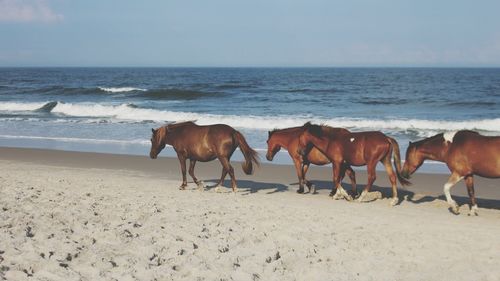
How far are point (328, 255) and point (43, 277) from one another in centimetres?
309

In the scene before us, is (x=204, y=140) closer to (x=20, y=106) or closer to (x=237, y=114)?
(x=237, y=114)

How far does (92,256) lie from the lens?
19.5ft

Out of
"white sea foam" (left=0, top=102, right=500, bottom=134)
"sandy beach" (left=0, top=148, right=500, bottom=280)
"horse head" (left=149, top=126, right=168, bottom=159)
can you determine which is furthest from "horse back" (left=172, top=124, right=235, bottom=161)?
"white sea foam" (left=0, top=102, right=500, bottom=134)

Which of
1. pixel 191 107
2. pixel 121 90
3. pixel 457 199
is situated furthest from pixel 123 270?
pixel 121 90

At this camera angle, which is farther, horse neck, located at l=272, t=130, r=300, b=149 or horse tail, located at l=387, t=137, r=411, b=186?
horse neck, located at l=272, t=130, r=300, b=149

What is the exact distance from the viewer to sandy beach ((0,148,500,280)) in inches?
234

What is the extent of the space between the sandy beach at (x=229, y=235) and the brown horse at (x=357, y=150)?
0.45 meters

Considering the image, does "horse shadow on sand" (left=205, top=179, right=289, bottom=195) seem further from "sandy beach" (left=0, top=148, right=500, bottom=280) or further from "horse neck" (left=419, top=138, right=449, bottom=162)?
"horse neck" (left=419, top=138, right=449, bottom=162)

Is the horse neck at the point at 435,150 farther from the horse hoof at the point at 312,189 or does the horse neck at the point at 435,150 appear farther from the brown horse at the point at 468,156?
the horse hoof at the point at 312,189

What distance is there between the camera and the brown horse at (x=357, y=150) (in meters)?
10.3

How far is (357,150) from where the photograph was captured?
34.3ft

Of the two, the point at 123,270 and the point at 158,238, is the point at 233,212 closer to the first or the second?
the point at 158,238

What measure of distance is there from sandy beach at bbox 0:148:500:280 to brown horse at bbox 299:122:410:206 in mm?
446

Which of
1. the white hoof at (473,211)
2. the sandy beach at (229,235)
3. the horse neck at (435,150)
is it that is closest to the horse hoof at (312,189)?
the sandy beach at (229,235)
